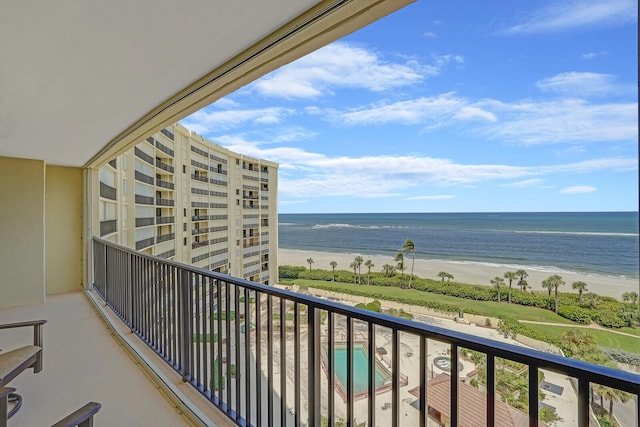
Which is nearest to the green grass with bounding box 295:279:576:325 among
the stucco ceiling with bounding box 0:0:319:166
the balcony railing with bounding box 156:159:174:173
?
the balcony railing with bounding box 156:159:174:173

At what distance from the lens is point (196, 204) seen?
73.7 ft

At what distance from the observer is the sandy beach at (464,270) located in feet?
55.0

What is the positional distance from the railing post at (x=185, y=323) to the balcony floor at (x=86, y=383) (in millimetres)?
211

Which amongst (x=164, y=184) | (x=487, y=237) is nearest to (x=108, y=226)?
(x=164, y=184)

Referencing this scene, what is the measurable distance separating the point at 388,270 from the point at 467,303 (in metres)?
7.58

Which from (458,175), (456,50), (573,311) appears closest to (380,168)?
(458,175)

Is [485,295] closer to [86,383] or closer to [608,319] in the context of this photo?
[608,319]

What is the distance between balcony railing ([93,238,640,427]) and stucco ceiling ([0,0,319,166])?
1.14 meters

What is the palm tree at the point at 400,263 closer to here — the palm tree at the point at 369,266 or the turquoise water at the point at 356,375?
the palm tree at the point at 369,266

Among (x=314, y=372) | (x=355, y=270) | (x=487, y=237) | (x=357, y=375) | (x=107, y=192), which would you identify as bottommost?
(x=355, y=270)

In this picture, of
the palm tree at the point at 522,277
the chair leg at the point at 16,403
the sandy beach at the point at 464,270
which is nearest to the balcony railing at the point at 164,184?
the sandy beach at the point at 464,270

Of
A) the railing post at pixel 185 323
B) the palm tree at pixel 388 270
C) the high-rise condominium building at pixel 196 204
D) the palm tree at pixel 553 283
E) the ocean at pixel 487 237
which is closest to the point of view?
the railing post at pixel 185 323

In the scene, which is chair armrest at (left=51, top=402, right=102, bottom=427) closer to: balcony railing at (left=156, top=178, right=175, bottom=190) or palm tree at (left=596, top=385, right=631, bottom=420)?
palm tree at (left=596, top=385, right=631, bottom=420)

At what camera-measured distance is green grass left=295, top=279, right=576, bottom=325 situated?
47.8 ft
